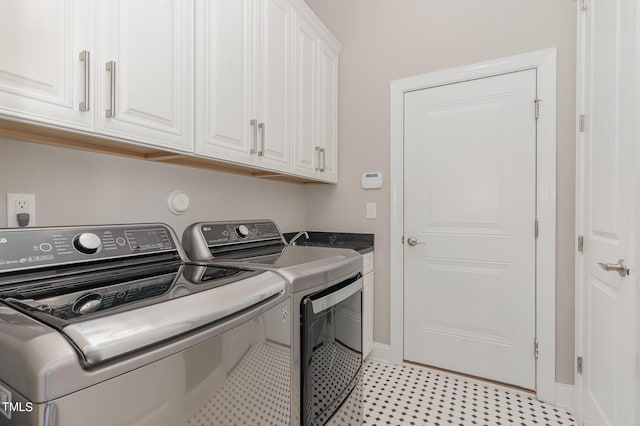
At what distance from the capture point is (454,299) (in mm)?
2227

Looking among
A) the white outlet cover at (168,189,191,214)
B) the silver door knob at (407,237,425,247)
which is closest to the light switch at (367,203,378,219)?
the silver door knob at (407,237,425,247)

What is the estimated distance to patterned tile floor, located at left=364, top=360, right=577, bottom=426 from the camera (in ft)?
5.69

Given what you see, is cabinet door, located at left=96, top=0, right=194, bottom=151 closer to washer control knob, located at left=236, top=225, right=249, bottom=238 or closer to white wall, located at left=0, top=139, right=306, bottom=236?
white wall, located at left=0, top=139, right=306, bottom=236

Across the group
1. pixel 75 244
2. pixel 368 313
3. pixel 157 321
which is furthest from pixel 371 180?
pixel 157 321

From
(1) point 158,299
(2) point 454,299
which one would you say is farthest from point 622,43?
(1) point 158,299

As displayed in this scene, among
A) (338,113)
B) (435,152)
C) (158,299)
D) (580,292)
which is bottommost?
(580,292)

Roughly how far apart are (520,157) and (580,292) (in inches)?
33.2

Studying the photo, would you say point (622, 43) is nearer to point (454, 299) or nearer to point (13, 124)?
point (454, 299)

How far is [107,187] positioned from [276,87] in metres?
1.01

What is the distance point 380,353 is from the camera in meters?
2.43

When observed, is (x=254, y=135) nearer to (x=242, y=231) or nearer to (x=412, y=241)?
(x=242, y=231)

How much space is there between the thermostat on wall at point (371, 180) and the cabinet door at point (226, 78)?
3.55 ft

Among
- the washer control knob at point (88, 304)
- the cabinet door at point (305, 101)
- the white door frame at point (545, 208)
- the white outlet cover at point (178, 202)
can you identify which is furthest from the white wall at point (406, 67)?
the washer control knob at point (88, 304)

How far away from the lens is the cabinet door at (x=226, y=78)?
135 cm
